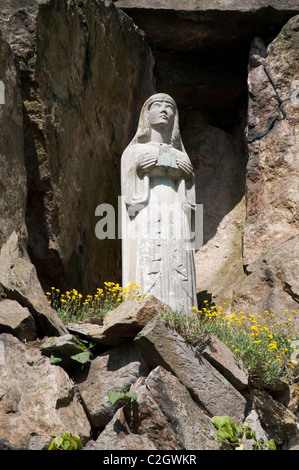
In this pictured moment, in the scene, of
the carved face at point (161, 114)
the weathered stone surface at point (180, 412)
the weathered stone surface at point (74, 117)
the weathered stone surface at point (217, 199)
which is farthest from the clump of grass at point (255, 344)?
the carved face at point (161, 114)

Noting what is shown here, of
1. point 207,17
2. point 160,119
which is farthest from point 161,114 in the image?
point 207,17

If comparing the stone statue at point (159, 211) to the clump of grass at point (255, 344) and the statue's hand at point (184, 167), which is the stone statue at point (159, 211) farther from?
the clump of grass at point (255, 344)

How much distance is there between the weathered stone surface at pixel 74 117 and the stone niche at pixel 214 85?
47cm

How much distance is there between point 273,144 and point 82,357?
5444mm

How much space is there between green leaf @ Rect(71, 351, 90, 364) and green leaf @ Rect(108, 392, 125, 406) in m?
0.51

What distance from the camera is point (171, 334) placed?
7.22m

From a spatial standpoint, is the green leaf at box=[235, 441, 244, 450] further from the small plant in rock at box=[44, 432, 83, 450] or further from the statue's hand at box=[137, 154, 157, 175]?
the statue's hand at box=[137, 154, 157, 175]

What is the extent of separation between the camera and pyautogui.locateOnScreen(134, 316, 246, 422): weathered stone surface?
23.3 feet

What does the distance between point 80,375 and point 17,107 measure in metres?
3.43

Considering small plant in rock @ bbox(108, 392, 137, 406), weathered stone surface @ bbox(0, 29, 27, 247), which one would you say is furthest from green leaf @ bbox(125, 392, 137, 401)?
weathered stone surface @ bbox(0, 29, 27, 247)

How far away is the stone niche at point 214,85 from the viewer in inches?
478
